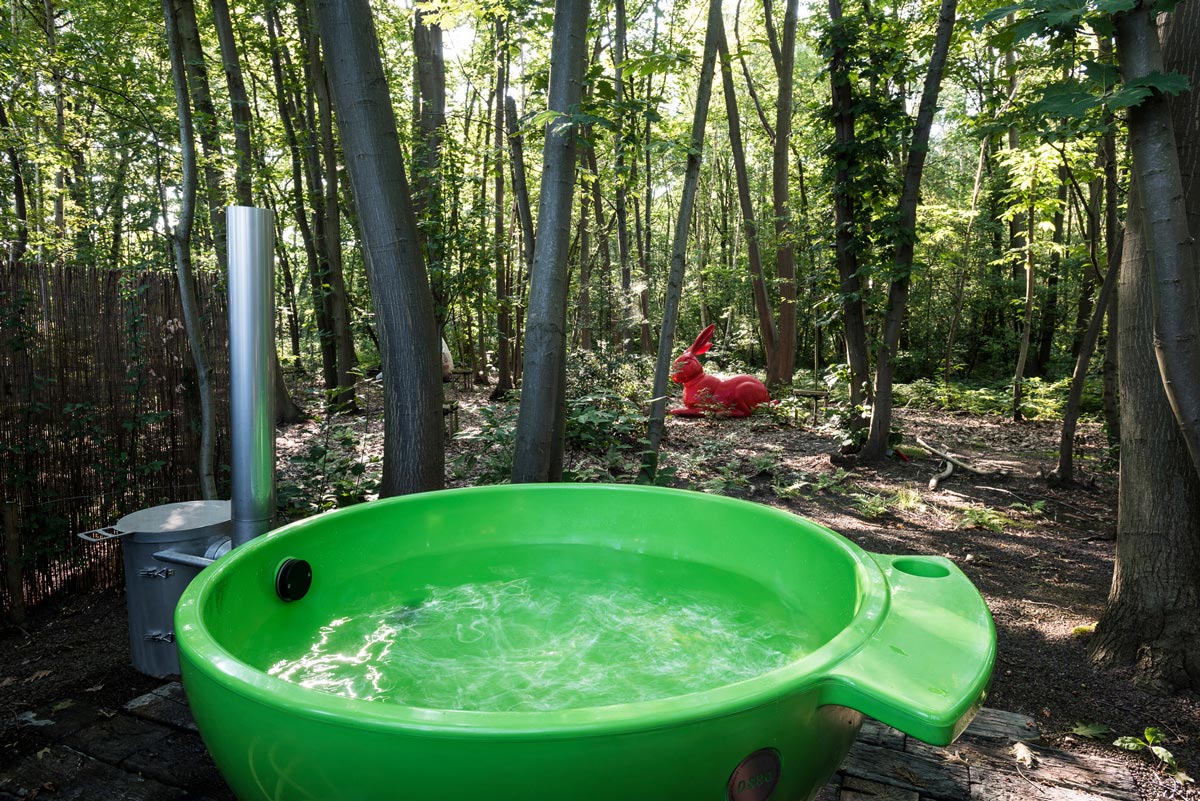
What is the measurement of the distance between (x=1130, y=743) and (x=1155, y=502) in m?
0.83

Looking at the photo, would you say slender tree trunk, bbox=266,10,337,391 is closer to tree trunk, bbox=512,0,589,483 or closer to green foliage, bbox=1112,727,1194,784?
tree trunk, bbox=512,0,589,483

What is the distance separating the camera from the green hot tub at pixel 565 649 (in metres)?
1.14

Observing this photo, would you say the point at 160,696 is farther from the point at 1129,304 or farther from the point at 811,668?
the point at 1129,304

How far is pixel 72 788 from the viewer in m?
1.75

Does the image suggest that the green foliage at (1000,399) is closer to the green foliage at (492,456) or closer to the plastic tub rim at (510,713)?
the green foliage at (492,456)

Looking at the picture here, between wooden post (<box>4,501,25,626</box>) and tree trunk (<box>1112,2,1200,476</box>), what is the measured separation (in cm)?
413

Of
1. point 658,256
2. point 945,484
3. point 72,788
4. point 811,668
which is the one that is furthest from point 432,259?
point 658,256

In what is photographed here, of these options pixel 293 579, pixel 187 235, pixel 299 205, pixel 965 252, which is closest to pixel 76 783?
pixel 293 579

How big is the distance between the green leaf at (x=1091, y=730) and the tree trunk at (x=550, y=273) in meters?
2.40

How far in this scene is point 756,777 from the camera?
1.26 meters

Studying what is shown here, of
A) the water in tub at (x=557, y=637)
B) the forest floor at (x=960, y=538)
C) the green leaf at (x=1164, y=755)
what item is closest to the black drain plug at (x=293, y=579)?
the water in tub at (x=557, y=637)

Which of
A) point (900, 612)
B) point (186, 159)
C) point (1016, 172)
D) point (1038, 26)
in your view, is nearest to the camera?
point (900, 612)

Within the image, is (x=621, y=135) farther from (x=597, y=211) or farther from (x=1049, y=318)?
(x=1049, y=318)

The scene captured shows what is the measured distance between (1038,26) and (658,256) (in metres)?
18.1
